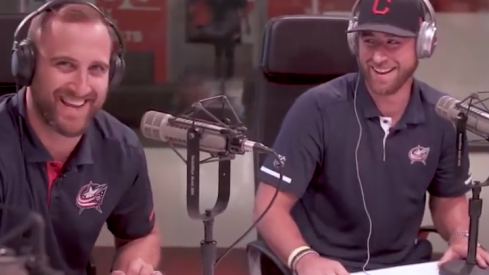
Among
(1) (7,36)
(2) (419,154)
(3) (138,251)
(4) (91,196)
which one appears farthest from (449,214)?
(1) (7,36)

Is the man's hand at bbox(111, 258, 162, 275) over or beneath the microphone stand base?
beneath

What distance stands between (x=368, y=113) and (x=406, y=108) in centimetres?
11

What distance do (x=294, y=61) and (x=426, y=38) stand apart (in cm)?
41

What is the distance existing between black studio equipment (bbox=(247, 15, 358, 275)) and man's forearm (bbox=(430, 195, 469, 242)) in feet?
1.42

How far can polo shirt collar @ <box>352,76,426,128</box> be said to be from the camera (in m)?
1.74

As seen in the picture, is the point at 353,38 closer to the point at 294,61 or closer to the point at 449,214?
the point at 294,61

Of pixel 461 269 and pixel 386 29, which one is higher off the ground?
pixel 386 29

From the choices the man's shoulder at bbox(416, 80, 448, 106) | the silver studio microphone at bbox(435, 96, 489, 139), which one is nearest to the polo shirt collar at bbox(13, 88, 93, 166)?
the silver studio microphone at bbox(435, 96, 489, 139)

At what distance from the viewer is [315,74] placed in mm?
1977

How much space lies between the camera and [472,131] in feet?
4.32

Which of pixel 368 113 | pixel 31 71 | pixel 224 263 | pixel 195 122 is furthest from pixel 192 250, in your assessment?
pixel 195 122

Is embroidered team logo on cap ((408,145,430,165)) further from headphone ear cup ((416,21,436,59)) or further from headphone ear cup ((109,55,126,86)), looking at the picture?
headphone ear cup ((109,55,126,86))

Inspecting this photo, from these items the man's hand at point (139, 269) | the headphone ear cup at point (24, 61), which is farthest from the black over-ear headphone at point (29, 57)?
the man's hand at point (139, 269)

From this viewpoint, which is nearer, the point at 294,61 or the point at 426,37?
the point at 426,37
